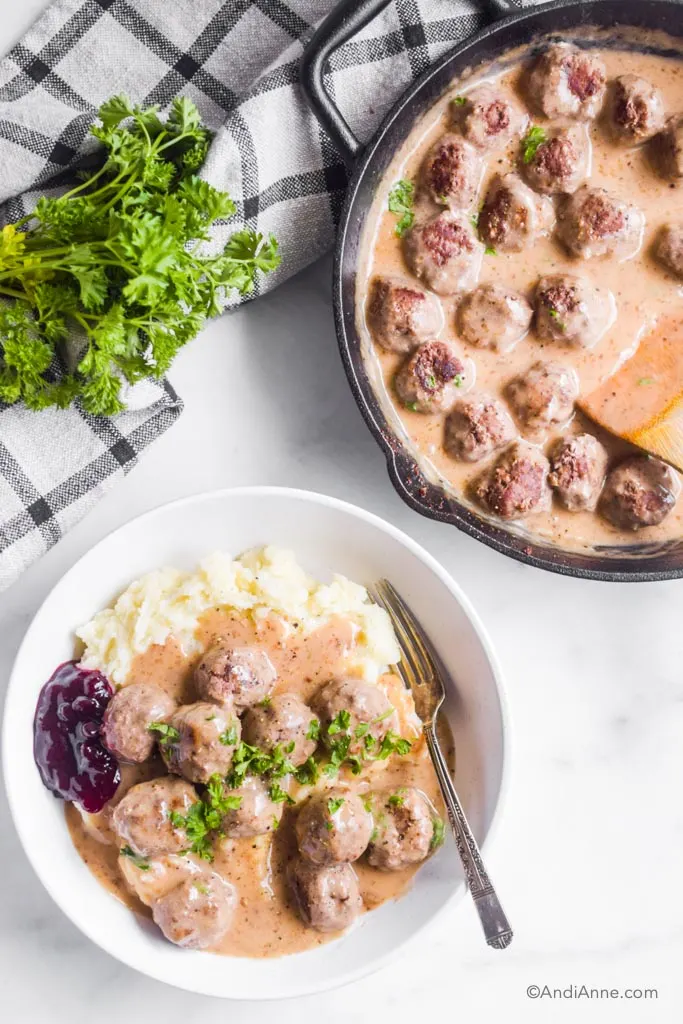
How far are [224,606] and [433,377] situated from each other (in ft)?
4.62

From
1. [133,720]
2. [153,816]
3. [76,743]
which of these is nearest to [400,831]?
[153,816]

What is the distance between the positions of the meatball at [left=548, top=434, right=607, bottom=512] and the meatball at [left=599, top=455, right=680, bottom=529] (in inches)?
3.6

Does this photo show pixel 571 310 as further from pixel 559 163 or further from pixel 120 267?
pixel 120 267

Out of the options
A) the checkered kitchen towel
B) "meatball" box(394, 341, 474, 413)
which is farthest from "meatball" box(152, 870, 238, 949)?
"meatball" box(394, 341, 474, 413)

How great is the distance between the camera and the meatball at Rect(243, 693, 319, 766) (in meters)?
3.87

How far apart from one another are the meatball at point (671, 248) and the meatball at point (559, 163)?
466 millimetres

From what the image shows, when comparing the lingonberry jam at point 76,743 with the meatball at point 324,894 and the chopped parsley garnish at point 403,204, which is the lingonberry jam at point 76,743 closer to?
the meatball at point 324,894

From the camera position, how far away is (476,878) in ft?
12.9

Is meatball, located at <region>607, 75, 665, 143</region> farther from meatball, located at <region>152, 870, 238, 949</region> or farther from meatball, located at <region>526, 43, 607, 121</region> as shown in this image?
meatball, located at <region>152, 870, 238, 949</region>

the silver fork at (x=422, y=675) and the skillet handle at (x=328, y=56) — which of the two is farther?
the silver fork at (x=422, y=675)

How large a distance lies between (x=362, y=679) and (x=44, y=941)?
7.01 feet

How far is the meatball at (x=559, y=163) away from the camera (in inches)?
168

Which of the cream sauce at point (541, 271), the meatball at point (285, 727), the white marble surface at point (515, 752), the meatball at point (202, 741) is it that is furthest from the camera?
the white marble surface at point (515, 752)

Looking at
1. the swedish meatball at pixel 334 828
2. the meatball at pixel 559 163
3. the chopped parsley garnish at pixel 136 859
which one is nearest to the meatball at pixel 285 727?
the swedish meatball at pixel 334 828
